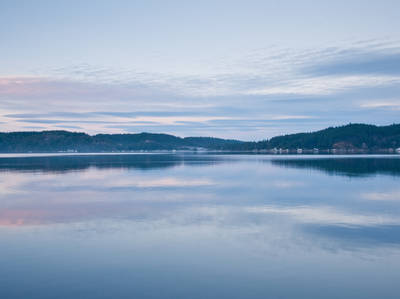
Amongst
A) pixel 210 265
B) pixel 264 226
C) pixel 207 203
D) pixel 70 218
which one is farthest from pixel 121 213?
pixel 210 265

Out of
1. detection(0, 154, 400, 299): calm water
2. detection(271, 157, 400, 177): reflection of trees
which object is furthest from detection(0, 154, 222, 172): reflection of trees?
detection(0, 154, 400, 299): calm water

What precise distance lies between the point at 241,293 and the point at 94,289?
3.64m

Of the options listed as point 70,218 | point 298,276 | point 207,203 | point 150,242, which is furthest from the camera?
point 207,203

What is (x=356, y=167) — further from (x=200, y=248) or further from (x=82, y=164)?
(x=82, y=164)

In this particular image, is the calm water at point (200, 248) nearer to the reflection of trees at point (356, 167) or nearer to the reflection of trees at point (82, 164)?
the reflection of trees at point (356, 167)

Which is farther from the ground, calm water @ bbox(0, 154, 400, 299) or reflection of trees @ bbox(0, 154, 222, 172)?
reflection of trees @ bbox(0, 154, 222, 172)

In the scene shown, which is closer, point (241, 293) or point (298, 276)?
point (241, 293)

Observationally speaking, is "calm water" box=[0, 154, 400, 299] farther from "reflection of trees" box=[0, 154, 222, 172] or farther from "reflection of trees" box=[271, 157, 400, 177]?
"reflection of trees" box=[0, 154, 222, 172]

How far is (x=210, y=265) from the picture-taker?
11219mm

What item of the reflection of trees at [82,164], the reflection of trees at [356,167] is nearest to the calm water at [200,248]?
the reflection of trees at [356,167]

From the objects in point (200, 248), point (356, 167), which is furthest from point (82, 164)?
point (200, 248)

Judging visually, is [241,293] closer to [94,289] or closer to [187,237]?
[94,289]

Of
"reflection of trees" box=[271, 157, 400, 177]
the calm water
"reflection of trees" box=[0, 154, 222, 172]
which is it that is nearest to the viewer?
the calm water

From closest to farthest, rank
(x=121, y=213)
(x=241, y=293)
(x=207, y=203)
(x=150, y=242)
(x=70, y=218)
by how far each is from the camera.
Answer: (x=241, y=293), (x=150, y=242), (x=70, y=218), (x=121, y=213), (x=207, y=203)
